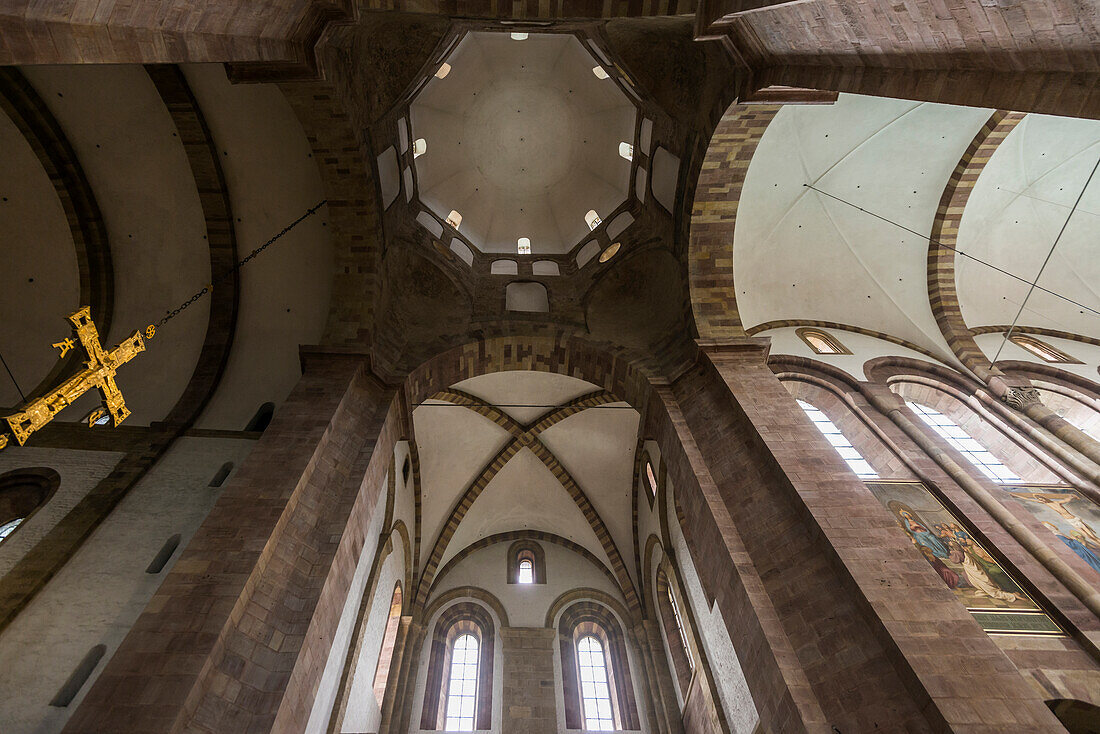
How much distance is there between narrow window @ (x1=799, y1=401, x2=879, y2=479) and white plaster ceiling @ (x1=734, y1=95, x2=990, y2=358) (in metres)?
3.13

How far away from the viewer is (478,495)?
571 inches

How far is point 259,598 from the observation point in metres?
5.43

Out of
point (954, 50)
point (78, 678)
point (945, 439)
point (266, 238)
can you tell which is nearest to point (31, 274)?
point (266, 238)

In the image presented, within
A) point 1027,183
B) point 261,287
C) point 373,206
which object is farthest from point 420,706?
point 1027,183

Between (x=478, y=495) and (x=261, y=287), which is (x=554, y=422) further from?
(x=261, y=287)

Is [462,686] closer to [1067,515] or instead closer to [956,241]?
[1067,515]

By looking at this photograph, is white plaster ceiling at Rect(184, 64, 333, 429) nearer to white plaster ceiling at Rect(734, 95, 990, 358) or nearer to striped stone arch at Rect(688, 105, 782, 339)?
striped stone arch at Rect(688, 105, 782, 339)

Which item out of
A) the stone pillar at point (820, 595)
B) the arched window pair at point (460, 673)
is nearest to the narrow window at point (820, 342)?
the stone pillar at point (820, 595)

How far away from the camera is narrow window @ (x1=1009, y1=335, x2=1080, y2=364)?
1269 cm

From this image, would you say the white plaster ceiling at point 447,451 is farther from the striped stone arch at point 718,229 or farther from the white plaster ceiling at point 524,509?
the striped stone arch at point 718,229

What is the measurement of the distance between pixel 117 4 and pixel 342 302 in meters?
6.22

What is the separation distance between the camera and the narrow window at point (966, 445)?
9.18 metres

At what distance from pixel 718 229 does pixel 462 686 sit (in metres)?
11.6

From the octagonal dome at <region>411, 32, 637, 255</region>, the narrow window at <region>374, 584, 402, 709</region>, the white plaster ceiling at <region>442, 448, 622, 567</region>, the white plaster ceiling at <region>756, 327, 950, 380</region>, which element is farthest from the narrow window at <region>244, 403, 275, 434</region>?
the white plaster ceiling at <region>756, 327, 950, 380</region>
